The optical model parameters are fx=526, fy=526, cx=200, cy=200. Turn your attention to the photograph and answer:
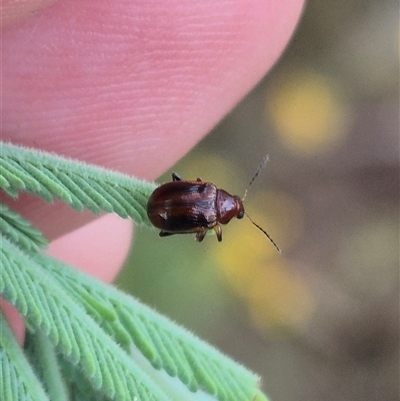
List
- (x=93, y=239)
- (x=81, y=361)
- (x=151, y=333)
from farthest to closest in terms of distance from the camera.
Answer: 1. (x=93, y=239)
2. (x=151, y=333)
3. (x=81, y=361)

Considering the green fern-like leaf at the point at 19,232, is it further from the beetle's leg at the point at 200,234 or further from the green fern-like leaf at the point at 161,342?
the beetle's leg at the point at 200,234

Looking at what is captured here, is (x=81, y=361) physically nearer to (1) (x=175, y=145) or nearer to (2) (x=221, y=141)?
(1) (x=175, y=145)

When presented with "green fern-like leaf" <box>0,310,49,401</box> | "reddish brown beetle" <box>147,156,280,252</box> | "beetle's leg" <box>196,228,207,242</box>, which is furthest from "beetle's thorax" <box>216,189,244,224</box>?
"green fern-like leaf" <box>0,310,49,401</box>

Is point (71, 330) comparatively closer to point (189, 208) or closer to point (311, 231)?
point (189, 208)

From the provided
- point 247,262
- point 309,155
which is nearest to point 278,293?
point 247,262

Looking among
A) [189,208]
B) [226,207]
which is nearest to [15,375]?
[189,208]

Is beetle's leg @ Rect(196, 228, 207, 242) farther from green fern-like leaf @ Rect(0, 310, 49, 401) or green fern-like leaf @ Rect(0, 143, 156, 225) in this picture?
green fern-like leaf @ Rect(0, 310, 49, 401)
